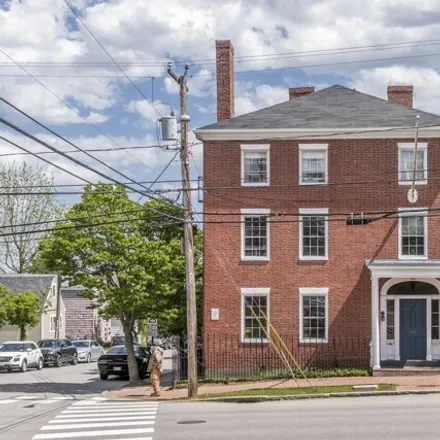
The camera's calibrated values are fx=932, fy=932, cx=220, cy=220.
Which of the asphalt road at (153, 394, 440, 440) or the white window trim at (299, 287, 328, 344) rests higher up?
the white window trim at (299, 287, 328, 344)

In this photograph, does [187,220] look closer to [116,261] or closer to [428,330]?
[116,261]

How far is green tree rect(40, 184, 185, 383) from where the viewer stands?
33531 mm

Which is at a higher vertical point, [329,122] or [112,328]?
[329,122]

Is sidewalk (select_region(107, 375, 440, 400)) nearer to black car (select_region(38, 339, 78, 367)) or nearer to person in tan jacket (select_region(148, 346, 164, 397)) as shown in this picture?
person in tan jacket (select_region(148, 346, 164, 397))

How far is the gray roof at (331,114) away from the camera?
33344mm

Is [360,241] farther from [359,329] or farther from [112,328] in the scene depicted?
[112,328]

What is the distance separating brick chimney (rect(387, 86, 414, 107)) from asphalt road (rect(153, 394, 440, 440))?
624 inches

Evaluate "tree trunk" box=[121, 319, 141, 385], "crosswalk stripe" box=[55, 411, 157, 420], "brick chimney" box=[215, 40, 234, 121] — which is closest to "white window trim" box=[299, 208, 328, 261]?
"brick chimney" box=[215, 40, 234, 121]

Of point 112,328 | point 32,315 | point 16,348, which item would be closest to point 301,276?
point 16,348

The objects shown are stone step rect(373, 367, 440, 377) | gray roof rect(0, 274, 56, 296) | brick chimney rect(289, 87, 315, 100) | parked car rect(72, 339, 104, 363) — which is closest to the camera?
stone step rect(373, 367, 440, 377)

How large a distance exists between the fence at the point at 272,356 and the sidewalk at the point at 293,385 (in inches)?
58.9

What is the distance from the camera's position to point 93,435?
1817 centimetres

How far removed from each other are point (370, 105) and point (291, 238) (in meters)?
6.24

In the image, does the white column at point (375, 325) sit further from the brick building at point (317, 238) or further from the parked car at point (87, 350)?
the parked car at point (87, 350)
